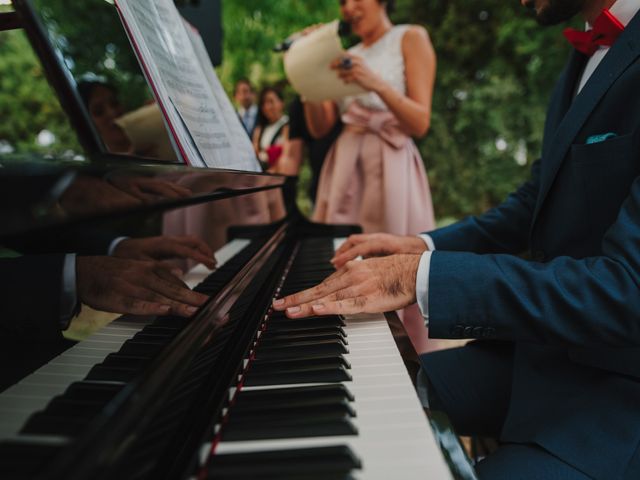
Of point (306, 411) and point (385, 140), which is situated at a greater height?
point (385, 140)

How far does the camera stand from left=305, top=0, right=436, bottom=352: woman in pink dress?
93.7 inches

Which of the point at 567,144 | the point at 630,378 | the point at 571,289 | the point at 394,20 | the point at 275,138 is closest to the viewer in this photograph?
the point at 571,289

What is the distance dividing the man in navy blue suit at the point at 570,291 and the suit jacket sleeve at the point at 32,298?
448 mm

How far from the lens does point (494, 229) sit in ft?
5.26

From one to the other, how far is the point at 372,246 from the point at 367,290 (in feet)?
1.79

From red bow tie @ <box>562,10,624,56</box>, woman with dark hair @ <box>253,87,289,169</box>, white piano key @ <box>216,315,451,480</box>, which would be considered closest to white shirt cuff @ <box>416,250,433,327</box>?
white piano key @ <box>216,315,451,480</box>

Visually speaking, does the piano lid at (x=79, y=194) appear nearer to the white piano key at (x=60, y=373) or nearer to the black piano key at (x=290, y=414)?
the white piano key at (x=60, y=373)

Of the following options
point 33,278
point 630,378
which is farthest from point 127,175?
point 630,378

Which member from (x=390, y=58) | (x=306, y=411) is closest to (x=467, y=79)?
(x=390, y=58)

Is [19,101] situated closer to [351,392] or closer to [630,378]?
[351,392]

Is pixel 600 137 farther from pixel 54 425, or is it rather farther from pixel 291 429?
pixel 54 425

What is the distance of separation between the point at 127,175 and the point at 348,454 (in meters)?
0.41

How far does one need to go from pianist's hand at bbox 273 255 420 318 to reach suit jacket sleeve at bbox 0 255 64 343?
1.44 feet

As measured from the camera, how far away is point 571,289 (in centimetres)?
87
